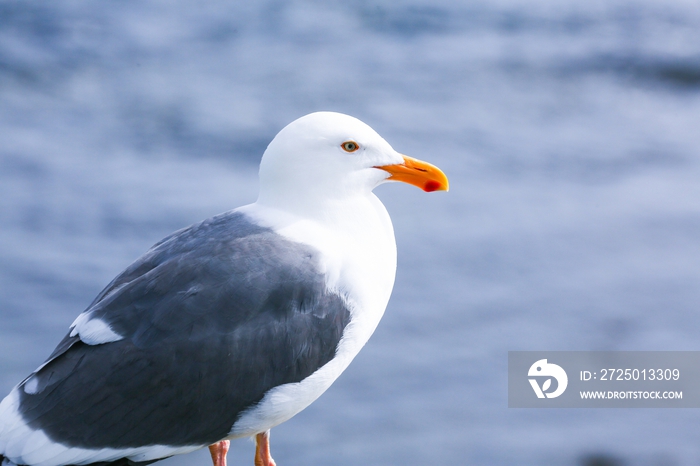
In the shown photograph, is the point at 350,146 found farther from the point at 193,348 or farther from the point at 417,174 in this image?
the point at 193,348

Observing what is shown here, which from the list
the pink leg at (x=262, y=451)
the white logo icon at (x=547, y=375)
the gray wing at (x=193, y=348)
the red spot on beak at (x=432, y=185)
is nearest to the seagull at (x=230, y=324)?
the gray wing at (x=193, y=348)

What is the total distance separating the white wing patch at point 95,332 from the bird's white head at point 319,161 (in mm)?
791

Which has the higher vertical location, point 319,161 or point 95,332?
point 319,161

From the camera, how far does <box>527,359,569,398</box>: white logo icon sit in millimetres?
A: 5504

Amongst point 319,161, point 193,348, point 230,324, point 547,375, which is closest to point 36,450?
point 193,348

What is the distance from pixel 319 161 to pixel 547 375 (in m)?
2.78

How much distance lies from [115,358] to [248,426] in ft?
1.77

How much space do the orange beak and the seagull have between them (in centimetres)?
6

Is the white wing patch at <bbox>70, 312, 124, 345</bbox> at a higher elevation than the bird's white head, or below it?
below

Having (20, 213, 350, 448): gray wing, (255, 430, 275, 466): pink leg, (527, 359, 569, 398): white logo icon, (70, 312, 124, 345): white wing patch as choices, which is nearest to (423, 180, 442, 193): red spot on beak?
(20, 213, 350, 448): gray wing

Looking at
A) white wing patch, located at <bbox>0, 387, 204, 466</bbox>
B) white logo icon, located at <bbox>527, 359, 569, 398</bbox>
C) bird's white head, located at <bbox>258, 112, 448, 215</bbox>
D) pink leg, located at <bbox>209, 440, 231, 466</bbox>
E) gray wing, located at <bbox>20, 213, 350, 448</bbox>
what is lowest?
white wing patch, located at <bbox>0, 387, 204, 466</bbox>

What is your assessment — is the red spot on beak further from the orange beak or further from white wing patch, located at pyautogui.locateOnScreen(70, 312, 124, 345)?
white wing patch, located at pyautogui.locateOnScreen(70, 312, 124, 345)

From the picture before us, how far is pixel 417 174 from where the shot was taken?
359 cm

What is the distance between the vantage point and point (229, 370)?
3.11 meters
